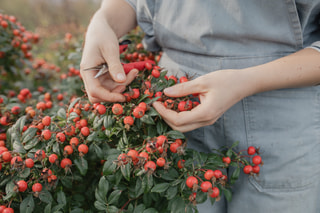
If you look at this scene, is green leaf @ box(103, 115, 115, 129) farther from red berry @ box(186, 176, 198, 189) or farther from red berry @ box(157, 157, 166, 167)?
red berry @ box(186, 176, 198, 189)

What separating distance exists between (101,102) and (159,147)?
0.35 m

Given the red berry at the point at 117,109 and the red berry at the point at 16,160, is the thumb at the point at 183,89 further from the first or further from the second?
the red berry at the point at 16,160

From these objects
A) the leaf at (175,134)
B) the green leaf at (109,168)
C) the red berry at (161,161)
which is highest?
the leaf at (175,134)

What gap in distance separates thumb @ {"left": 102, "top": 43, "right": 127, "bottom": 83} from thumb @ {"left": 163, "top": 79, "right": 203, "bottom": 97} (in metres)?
0.18

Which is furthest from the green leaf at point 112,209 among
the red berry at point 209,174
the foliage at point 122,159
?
the red berry at point 209,174

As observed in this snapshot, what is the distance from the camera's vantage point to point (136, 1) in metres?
1.35

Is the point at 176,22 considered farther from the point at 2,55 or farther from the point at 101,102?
the point at 2,55

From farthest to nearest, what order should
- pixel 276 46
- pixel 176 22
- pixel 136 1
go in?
pixel 136 1 → pixel 176 22 → pixel 276 46

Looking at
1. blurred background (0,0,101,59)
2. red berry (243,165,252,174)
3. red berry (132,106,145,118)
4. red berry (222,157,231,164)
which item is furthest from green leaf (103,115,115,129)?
blurred background (0,0,101,59)

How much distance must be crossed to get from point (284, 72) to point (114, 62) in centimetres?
69

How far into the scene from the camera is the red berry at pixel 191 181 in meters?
0.83

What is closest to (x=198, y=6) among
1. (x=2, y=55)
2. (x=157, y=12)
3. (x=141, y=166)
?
(x=157, y=12)

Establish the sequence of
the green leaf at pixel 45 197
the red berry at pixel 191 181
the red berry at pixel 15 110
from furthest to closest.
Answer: the red berry at pixel 15 110 < the green leaf at pixel 45 197 < the red berry at pixel 191 181

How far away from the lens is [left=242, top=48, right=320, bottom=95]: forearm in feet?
3.22
